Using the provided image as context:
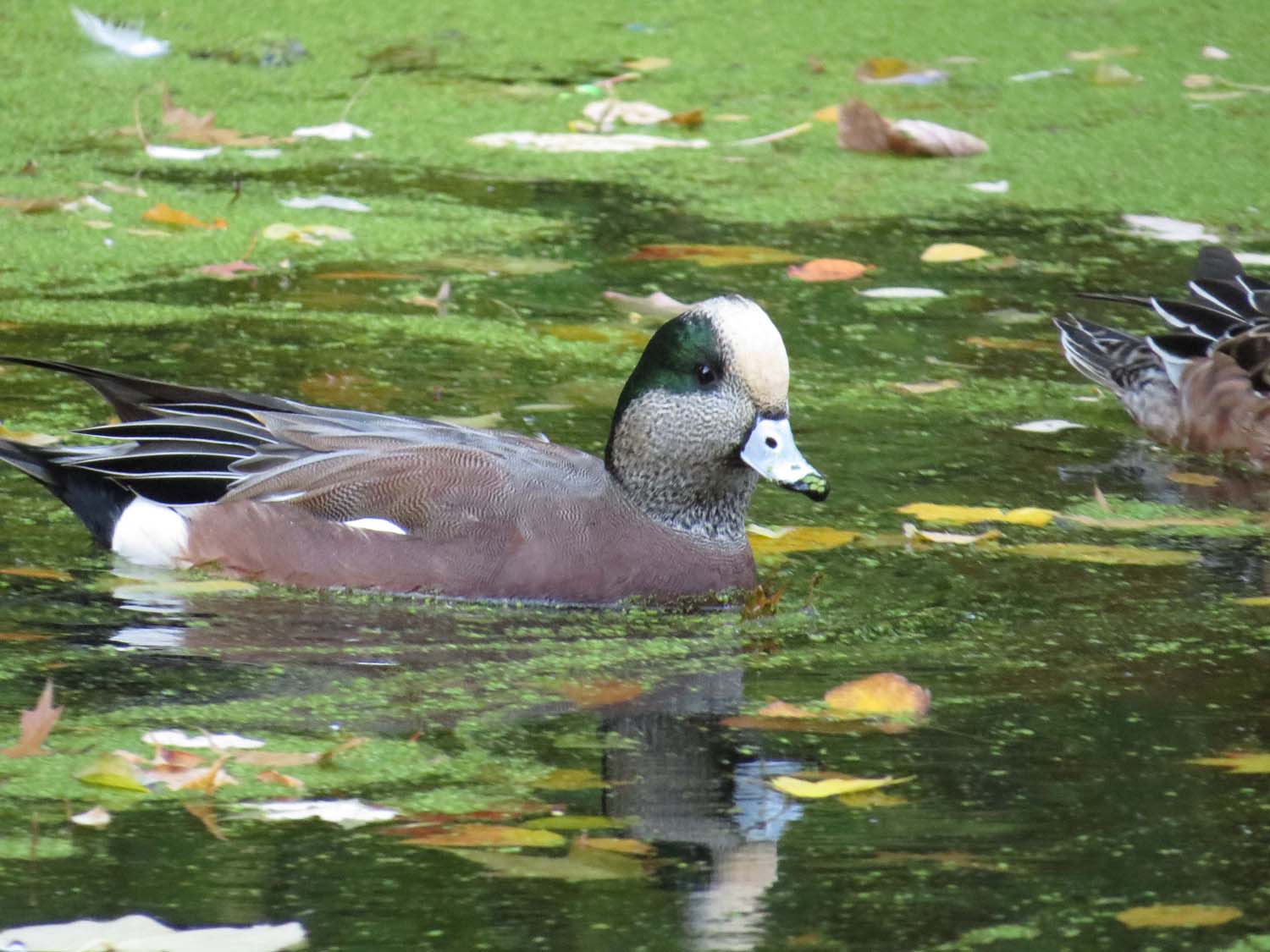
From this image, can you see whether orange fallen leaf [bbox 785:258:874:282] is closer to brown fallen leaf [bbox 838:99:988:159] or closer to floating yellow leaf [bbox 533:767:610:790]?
brown fallen leaf [bbox 838:99:988:159]

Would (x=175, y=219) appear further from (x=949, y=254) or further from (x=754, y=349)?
(x=754, y=349)

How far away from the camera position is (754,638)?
14.2ft

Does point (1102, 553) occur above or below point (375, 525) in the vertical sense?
below

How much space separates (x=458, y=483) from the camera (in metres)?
4.54

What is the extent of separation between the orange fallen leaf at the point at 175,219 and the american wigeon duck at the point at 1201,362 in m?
2.53

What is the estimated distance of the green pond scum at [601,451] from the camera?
314cm

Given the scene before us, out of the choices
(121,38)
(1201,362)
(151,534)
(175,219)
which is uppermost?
(121,38)

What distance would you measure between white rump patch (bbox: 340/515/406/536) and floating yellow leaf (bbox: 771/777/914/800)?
1.26 metres

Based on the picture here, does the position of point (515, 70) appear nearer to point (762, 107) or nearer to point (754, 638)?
point (762, 107)

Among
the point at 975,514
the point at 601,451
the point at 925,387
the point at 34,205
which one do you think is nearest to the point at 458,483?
the point at 601,451

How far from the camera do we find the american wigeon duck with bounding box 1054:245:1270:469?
18.9ft

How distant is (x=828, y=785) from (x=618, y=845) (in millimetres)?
389

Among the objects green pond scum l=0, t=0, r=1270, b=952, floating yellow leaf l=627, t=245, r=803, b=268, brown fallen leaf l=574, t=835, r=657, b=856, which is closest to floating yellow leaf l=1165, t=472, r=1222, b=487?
green pond scum l=0, t=0, r=1270, b=952

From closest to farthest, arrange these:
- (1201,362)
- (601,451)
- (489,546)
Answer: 1. (489,546)
2. (601,451)
3. (1201,362)
